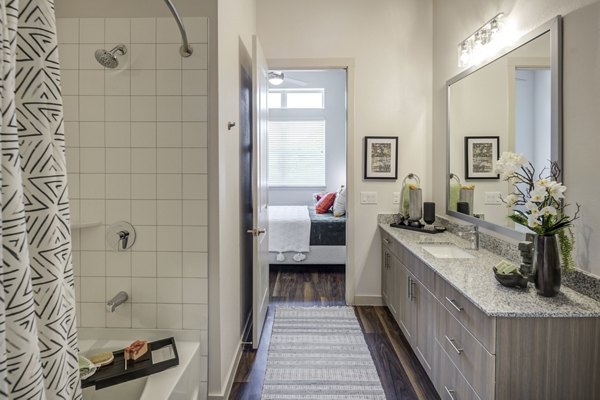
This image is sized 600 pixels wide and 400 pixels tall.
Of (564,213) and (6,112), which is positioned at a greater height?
(6,112)

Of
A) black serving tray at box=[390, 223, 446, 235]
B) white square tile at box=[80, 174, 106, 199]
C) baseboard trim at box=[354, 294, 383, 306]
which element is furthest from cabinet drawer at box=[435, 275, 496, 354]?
white square tile at box=[80, 174, 106, 199]

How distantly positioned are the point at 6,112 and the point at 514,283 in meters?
1.87

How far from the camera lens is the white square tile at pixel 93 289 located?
1833 mm

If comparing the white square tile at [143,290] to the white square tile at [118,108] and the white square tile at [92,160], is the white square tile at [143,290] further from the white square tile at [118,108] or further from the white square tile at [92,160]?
the white square tile at [118,108]

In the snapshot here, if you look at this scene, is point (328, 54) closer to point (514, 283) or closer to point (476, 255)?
point (476, 255)

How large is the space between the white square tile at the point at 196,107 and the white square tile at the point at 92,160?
49 centimetres

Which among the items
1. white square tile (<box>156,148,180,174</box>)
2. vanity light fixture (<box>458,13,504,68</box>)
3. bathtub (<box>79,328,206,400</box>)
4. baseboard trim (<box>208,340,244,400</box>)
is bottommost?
baseboard trim (<box>208,340,244,400</box>)

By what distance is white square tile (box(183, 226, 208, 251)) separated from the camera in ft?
5.88

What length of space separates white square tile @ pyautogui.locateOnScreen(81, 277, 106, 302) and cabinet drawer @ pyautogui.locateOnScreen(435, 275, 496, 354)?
1.80 m

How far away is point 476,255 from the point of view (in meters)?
2.24

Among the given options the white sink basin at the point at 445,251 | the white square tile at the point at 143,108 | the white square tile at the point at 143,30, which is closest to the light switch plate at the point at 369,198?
the white sink basin at the point at 445,251

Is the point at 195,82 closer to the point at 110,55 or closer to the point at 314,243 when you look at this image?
the point at 110,55

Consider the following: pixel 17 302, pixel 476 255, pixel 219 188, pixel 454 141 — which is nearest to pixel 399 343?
pixel 476 255

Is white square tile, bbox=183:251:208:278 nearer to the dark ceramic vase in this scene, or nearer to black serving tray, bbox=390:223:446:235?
the dark ceramic vase
